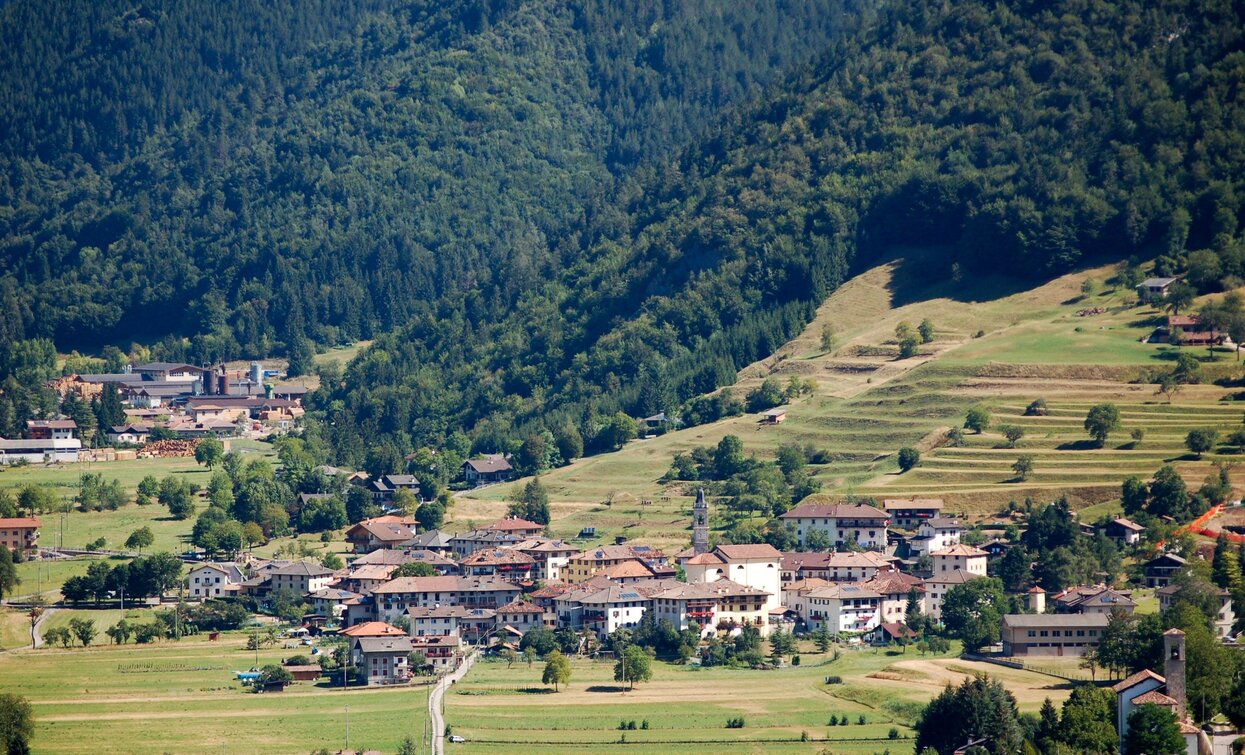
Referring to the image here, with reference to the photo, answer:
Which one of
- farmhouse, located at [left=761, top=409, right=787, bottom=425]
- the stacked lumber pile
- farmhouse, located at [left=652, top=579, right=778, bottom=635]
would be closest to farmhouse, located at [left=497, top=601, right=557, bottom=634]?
farmhouse, located at [left=652, top=579, right=778, bottom=635]

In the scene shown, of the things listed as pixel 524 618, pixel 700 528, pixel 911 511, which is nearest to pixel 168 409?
pixel 700 528

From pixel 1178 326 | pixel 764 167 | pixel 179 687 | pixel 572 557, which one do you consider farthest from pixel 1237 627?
pixel 764 167

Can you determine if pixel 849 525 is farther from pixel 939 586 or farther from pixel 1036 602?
pixel 1036 602

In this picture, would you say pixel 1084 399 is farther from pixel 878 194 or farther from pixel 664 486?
pixel 878 194

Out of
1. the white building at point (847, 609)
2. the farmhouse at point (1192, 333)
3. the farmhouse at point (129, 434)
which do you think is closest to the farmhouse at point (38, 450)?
the farmhouse at point (129, 434)

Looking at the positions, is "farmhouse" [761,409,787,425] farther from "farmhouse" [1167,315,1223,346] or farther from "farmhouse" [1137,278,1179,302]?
"farmhouse" [1137,278,1179,302]

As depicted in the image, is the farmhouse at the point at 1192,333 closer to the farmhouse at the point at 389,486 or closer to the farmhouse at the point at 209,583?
the farmhouse at the point at 389,486
